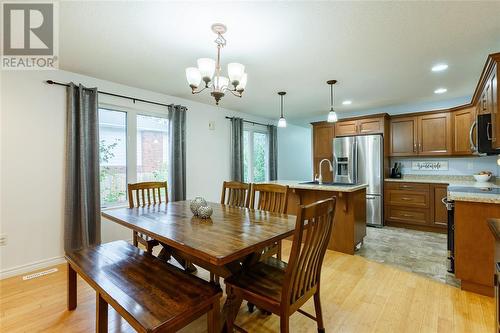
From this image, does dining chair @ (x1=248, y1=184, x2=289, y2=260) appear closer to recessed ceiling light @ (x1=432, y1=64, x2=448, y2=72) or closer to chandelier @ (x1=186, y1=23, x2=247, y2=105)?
chandelier @ (x1=186, y1=23, x2=247, y2=105)

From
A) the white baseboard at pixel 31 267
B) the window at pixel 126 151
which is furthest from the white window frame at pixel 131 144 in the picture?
the white baseboard at pixel 31 267

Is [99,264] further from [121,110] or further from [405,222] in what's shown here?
[405,222]

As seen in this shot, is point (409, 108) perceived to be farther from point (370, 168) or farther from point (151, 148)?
point (151, 148)

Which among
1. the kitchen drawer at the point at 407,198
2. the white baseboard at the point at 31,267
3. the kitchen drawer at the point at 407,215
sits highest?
the kitchen drawer at the point at 407,198

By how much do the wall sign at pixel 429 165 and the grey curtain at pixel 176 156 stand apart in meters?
4.44

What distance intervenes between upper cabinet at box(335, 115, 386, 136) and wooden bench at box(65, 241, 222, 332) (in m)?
4.41

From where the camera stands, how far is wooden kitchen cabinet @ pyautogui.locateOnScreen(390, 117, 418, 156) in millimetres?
4512

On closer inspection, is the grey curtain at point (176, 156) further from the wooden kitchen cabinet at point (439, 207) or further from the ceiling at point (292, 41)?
the wooden kitchen cabinet at point (439, 207)

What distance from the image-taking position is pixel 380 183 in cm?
452

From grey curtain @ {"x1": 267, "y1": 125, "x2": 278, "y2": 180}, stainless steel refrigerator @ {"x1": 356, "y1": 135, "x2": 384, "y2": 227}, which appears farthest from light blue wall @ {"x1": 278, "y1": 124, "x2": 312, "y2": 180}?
stainless steel refrigerator @ {"x1": 356, "y1": 135, "x2": 384, "y2": 227}

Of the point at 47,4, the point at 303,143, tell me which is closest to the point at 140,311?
the point at 47,4

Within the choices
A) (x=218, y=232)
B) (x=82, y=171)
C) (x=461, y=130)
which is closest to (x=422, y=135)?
(x=461, y=130)

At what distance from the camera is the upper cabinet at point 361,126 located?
464 cm

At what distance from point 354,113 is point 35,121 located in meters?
5.45
